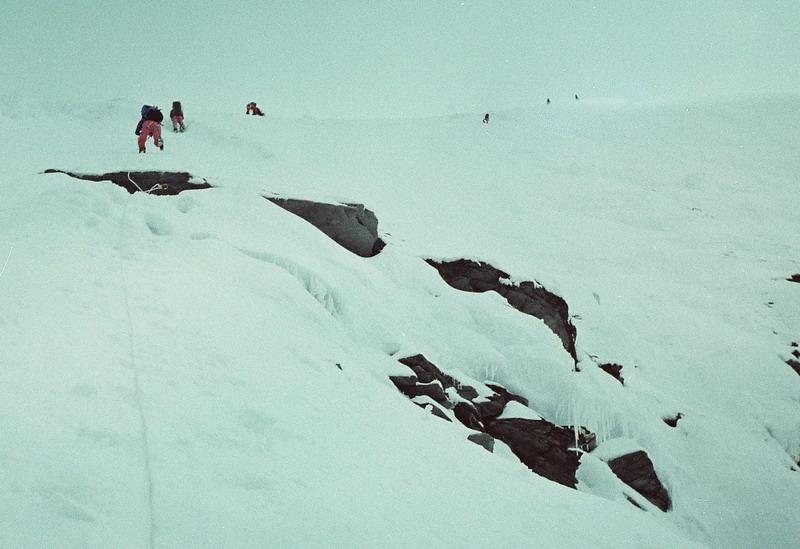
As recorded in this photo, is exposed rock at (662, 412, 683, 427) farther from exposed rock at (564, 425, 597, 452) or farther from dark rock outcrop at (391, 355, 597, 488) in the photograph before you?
dark rock outcrop at (391, 355, 597, 488)

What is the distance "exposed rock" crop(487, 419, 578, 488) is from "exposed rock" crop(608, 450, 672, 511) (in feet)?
3.33

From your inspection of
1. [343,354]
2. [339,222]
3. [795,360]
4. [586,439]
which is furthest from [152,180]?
[795,360]

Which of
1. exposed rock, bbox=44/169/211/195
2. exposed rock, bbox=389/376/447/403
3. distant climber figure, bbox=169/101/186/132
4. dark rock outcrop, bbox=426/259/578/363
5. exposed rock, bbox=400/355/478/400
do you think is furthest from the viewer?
distant climber figure, bbox=169/101/186/132

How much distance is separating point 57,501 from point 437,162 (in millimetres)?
26915

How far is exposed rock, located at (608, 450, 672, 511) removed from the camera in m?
8.93

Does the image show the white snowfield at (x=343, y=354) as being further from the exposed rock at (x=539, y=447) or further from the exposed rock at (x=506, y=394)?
the exposed rock at (x=539, y=447)

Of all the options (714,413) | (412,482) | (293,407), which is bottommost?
(714,413)

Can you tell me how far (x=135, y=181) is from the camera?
11.0 meters

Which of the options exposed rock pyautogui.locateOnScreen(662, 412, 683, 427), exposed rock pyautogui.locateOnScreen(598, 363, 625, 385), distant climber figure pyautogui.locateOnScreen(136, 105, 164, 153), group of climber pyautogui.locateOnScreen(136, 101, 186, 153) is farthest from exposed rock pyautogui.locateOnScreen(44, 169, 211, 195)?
exposed rock pyautogui.locateOnScreen(662, 412, 683, 427)

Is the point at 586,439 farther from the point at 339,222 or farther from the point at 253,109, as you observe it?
the point at 253,109

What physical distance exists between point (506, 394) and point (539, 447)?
40.1 inches

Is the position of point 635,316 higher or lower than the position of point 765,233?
lower

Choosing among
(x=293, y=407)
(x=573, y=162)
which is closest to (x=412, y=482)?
(x=293, y=407)

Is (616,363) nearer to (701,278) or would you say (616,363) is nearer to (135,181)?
(701,278)
